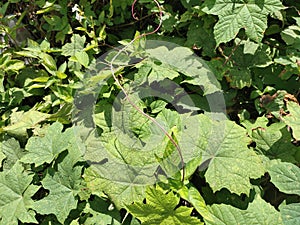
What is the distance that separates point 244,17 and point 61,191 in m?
0.99

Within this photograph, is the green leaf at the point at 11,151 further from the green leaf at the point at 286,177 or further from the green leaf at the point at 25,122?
the green leaf at the point at 286,177

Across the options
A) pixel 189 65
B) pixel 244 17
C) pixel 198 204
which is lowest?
pixel 198 204

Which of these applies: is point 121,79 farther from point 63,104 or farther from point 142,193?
point 142,193

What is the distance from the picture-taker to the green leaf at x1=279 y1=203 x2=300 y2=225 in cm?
144

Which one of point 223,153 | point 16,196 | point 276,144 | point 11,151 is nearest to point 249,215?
point 223,153

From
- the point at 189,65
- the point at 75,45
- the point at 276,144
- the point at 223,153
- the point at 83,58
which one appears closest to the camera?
the point at 223,153

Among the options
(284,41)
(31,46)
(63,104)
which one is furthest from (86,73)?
(284,41)

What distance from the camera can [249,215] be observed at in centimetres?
148

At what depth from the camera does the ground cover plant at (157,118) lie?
1556 mm

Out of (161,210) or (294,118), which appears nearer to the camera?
(161,210)

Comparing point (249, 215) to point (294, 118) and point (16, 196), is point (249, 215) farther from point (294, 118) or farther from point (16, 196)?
point (16, 196)

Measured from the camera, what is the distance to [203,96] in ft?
6.15

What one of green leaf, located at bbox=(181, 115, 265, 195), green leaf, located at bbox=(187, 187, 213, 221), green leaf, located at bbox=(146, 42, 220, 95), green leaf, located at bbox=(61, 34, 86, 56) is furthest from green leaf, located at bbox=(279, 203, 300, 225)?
green leaf, located at bbox=(61, 34, 86, 56)

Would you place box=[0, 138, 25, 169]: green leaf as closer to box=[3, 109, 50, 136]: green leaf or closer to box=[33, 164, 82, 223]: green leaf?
box=[3, 109, 50, 136]: green leaf
